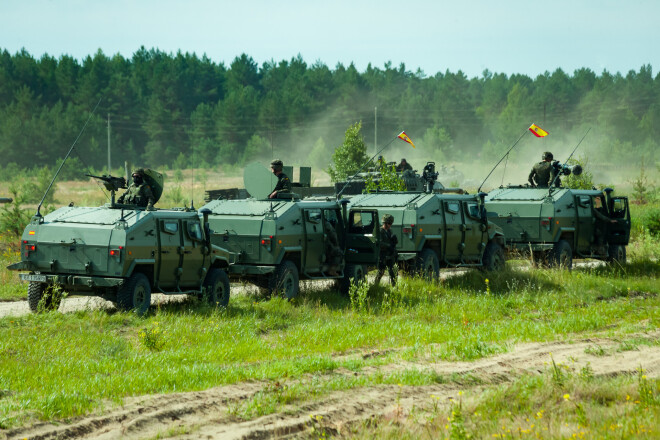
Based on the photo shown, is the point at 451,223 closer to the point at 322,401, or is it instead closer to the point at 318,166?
the point at 322,401

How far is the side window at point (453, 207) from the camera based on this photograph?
1886 cm

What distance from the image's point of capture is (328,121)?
10250 cm

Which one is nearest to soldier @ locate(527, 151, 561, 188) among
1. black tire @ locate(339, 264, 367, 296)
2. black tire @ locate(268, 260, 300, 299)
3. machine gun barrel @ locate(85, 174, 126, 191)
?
black tire @ locate(339, 264, 367, 296)

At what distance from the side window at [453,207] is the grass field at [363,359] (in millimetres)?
2109

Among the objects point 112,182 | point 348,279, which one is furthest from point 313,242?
point 112,182

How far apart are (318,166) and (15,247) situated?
218ft

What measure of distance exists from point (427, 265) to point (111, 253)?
709 centimetres

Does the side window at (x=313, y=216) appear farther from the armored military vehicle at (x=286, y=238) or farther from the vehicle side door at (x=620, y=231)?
the vehicle side door at (x=620, y=231)

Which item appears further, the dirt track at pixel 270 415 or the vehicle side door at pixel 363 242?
the vehicle side door at pixel 363 242

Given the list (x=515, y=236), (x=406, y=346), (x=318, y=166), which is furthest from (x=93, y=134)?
(x=406, y=346)

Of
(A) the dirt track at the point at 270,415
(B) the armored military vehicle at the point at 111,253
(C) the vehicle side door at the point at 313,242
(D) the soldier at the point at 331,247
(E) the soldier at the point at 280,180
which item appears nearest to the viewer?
(A) the dirt track at the point at 270,415

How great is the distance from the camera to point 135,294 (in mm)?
13281

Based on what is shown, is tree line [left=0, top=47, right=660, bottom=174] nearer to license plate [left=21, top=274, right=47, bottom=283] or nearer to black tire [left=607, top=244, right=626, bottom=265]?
black tire [left=607, top=244, right=626, bottom=265]

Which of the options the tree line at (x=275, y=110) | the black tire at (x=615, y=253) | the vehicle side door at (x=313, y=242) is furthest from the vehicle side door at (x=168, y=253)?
the tree line at (x=275, y=110)
